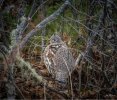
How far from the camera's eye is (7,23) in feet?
23.0

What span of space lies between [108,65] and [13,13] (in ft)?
8.39

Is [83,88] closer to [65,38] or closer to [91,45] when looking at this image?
[91,45]

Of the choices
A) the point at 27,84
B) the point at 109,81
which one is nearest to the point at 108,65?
the point at 109,81

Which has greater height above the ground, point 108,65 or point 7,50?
point 7,50

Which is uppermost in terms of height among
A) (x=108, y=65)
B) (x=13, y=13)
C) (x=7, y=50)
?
(x=13, y=13)

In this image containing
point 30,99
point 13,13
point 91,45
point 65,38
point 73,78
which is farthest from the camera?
point 13,13

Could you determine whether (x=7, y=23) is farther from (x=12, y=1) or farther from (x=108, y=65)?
(x=108, y=65)

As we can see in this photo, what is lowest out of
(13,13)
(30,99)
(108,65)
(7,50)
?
(30,99)

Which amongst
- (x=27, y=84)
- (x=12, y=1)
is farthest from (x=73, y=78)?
(x=12, y=1)

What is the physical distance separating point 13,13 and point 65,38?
125 cm

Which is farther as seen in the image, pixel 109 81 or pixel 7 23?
pixel 7 23

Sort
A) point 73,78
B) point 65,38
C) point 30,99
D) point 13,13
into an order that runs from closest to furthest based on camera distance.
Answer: point 30,99, point 73,78, point 65,38, point 13,13

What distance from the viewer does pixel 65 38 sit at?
6.61 metres

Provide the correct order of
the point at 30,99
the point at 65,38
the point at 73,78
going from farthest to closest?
the point at 65,38
the point at 73,78
the point at 30,99
